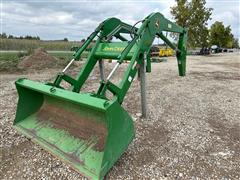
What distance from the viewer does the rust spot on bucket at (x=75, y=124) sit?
118 inches

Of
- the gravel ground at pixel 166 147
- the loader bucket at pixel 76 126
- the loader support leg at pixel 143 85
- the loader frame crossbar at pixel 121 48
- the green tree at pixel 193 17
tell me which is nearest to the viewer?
the loader bucket at pixel 76 126

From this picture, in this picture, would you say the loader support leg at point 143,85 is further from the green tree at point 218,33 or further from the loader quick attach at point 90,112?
the green tree at point 218,33

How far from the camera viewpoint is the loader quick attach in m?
2.62

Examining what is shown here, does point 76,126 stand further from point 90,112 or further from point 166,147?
point 166,147

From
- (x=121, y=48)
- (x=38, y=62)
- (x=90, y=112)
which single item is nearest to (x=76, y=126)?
(x=90, y=112)

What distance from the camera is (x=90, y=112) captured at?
120 inches

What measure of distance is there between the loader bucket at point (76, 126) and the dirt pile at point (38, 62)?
29.4ft

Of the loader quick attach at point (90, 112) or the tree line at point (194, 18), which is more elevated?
the tree line at point (194, 18)

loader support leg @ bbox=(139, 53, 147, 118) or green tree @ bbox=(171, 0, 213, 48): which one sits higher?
green tree @ bbox=(171, 0, 213, 48)

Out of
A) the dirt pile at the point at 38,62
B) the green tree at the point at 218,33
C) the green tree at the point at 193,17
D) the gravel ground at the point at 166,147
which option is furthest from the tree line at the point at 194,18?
the gravel ground at the point at 166,147

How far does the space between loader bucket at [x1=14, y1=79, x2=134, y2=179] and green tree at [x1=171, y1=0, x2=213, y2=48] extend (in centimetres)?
2664

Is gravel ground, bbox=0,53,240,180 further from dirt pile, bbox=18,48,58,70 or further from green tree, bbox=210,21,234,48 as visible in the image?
green tree, bbox=210,21,234,48

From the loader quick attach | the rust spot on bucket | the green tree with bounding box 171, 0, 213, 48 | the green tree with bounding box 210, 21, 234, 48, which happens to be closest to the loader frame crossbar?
the loader quick attach

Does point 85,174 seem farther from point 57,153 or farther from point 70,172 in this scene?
point 57,153
